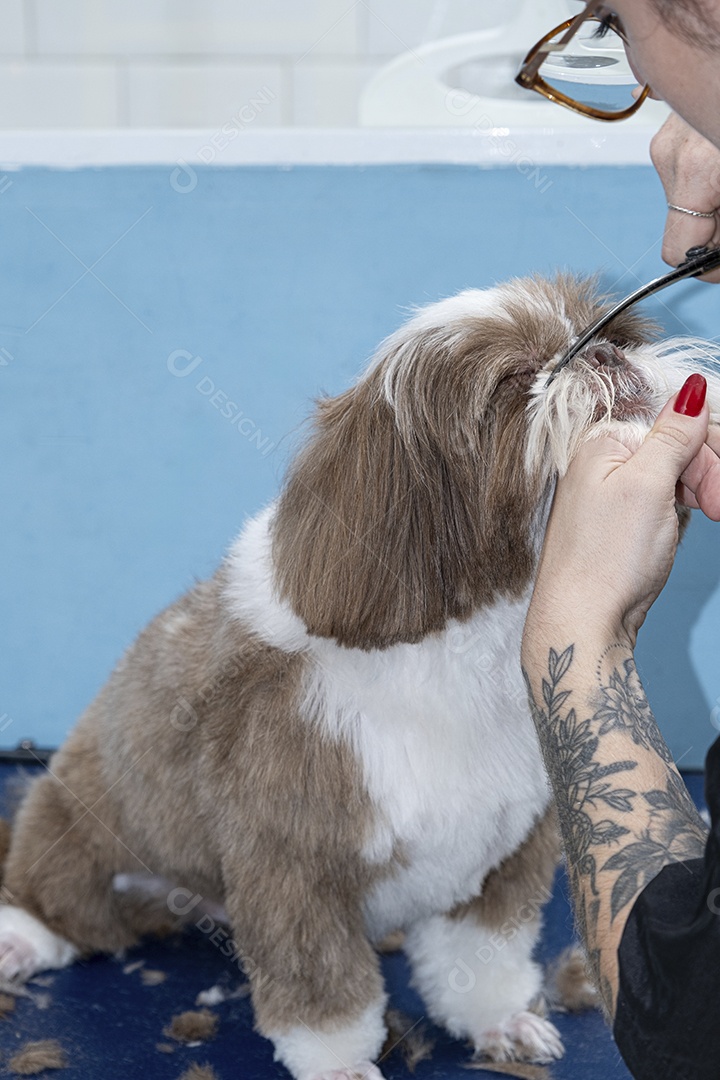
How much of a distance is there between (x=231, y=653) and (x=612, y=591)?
59 cm

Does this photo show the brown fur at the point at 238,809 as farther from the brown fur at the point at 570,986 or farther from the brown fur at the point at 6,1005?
the brown fur at the point at 570,986

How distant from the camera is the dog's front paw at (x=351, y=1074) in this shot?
4.89ft

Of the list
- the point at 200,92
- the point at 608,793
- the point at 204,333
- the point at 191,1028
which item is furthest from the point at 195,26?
the point at 608,793

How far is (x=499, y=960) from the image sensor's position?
1.63 m

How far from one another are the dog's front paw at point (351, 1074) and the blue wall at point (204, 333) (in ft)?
3.25

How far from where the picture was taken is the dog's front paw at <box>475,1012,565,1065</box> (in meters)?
1.59

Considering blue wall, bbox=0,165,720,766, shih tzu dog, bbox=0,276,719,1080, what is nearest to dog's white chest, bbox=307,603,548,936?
shih tzu dog, bbox=0,276,719,1080

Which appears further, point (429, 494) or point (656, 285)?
point (429, 494)

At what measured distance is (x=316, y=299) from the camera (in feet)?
7.23

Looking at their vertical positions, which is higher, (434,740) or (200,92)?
(200,92)

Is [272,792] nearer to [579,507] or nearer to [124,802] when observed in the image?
[124,802]

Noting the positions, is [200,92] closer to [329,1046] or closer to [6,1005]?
[6,1005]

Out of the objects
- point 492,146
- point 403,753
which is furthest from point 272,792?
point 492,146

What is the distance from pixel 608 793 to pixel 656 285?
0.51 meters
